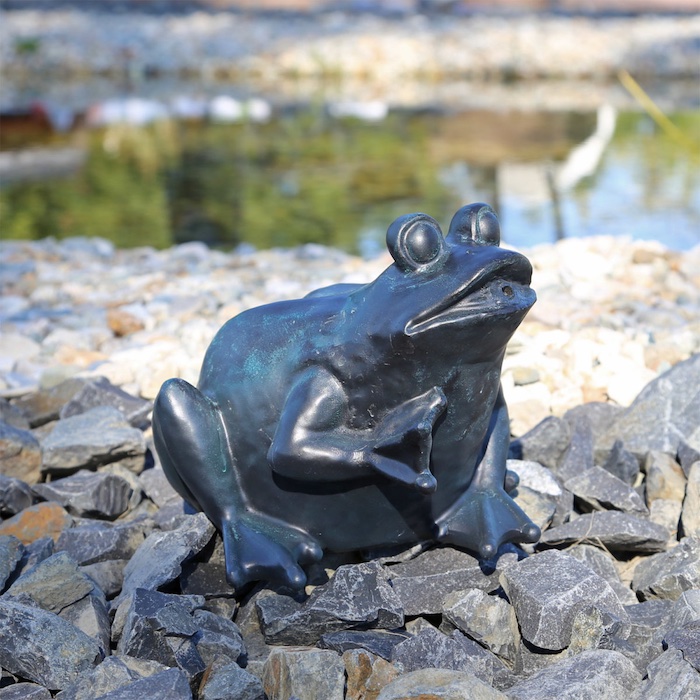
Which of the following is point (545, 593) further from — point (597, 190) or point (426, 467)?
point (597, 190)

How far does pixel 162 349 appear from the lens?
4438 millimetres

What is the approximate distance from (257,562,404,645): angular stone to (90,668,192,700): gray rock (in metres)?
0.34

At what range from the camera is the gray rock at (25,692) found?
2295 mm

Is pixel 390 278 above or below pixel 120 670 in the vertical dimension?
above

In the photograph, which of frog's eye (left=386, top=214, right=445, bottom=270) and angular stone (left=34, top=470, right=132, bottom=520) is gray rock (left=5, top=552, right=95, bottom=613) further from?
frog's eye (left=386, top=214, right=445, bottom=270)

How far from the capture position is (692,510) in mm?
3051

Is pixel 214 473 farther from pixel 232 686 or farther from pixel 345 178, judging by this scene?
pixel 345 178

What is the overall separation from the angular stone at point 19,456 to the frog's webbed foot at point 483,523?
5.00ft

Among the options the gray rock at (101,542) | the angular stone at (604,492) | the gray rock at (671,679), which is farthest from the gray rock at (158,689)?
the angular stone at (604,492)

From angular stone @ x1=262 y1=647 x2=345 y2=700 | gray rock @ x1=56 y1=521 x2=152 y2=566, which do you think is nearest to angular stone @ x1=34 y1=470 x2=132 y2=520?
gray rock @ x1=56 y1=521 x2=152 y2=566

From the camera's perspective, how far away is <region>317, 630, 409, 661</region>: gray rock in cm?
241

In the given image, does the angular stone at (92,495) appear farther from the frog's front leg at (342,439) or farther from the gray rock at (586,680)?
the gray rock at (586,680)

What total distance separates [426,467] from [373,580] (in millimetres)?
368

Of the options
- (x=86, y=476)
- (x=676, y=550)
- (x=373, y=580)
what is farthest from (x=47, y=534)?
(x=676, y=550)
